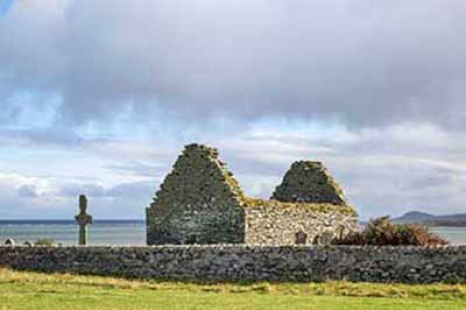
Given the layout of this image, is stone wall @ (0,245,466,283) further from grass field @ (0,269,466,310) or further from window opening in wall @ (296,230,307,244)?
window opening in wall @ (296,230,307,244)

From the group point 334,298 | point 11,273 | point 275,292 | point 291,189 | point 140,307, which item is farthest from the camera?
point 291,189

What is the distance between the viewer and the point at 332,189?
151ft

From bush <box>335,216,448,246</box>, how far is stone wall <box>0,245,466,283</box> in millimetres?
3117

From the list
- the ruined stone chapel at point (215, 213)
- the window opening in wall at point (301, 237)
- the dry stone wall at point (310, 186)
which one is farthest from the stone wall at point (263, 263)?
A: the dry stone wall at point (310, 186)

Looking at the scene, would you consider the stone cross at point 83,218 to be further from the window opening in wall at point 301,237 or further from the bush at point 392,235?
the bush at point 392,235

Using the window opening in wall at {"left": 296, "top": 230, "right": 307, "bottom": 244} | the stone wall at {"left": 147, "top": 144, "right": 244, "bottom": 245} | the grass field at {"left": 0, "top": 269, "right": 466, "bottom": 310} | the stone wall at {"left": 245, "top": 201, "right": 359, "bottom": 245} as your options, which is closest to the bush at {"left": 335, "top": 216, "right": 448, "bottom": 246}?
the stone wall at {"left": 245, "top": 201, "right": 359, "bottom": 245}

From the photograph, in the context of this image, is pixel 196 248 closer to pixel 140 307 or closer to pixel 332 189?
pixel 140 307

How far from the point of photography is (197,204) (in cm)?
3969

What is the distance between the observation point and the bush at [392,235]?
113 ft

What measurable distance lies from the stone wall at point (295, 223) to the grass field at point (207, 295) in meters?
7.74

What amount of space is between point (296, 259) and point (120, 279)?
5.74 m

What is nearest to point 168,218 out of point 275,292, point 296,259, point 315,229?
point 315,229

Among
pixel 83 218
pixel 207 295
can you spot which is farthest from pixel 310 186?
pixel 207 295

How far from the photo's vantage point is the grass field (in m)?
24.3
